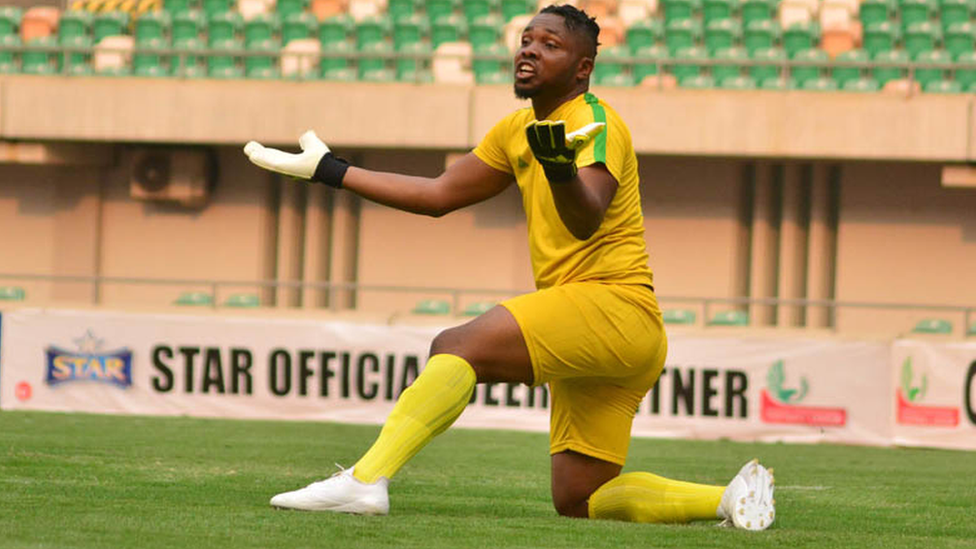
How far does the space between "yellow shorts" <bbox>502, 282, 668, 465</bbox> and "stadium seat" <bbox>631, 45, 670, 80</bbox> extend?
46.6 feet

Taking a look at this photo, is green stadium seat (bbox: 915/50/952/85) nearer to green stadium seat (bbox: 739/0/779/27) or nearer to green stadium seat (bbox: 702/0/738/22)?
green stadium seat (bbox: 739/0/779/27)

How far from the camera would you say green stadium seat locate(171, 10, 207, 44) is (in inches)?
901

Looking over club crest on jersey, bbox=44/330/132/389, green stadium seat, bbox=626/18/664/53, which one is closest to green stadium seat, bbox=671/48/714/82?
green stadium seat, bbox=626/18/664/53

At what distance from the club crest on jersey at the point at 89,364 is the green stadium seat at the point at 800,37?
9564 mm

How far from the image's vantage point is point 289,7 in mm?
23672

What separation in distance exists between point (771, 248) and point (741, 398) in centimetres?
607

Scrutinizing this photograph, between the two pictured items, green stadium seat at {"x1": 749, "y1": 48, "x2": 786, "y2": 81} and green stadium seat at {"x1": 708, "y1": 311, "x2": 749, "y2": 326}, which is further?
green stadium seat at {"x1": 749, "y1": 48, "x2": 786, "y2": 81}

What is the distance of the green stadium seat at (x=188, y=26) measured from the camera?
22875 mm

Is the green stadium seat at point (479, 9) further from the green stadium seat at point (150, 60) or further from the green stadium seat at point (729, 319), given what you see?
the green stadium seat at point (729, 319)

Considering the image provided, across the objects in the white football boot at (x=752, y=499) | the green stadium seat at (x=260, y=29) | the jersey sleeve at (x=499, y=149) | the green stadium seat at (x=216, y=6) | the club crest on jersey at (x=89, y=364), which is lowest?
the club crest on jersey at (x=89, y=364)

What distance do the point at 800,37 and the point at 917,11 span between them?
172 centimetres

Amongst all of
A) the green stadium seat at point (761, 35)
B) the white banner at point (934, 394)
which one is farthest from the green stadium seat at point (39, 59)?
the white banner at point (934, 394)

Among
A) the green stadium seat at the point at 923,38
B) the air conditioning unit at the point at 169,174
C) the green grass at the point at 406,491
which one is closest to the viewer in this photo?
the green grass at the point at 406,491

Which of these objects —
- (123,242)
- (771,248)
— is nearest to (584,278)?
(771,248)
